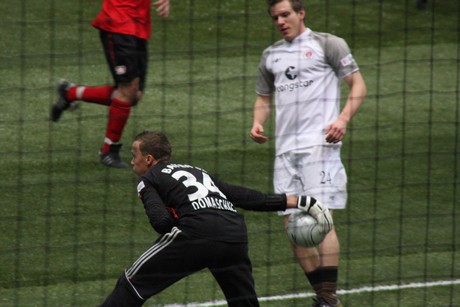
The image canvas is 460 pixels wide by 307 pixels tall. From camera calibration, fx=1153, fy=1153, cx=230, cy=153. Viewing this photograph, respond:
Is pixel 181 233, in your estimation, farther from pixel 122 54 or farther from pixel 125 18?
pixel 125 18

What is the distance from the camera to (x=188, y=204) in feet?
19.6

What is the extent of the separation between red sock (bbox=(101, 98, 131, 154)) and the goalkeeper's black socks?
10.3ft

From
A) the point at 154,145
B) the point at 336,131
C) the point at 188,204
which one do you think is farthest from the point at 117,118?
the point at 188,204

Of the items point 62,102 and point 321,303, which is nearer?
point 321,303

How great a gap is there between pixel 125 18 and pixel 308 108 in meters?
2.89

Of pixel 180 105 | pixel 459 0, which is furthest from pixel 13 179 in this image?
pixel 459 0

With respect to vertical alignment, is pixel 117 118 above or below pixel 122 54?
below

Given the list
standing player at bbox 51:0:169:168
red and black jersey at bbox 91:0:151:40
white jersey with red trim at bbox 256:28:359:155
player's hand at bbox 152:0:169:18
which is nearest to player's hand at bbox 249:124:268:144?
white jersey with red trim at bbox 256:28:359:155

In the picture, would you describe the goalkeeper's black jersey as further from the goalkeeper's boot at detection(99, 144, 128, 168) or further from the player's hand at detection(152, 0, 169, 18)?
the goalkeeper's boot at detection(99, 144, 128, 168)

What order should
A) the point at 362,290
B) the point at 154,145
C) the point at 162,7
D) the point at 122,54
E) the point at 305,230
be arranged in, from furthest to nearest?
the point at 122,54 → the point at 162,7 → the point at 362,290 → the point at 305,230 → the point at 154,145

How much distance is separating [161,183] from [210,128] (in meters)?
4.87

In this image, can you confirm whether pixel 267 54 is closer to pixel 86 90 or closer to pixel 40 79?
pixel 86 90

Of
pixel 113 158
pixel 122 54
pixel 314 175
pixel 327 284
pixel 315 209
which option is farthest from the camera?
pixel 113 158

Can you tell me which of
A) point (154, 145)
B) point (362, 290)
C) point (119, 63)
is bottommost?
point (362, 290)
